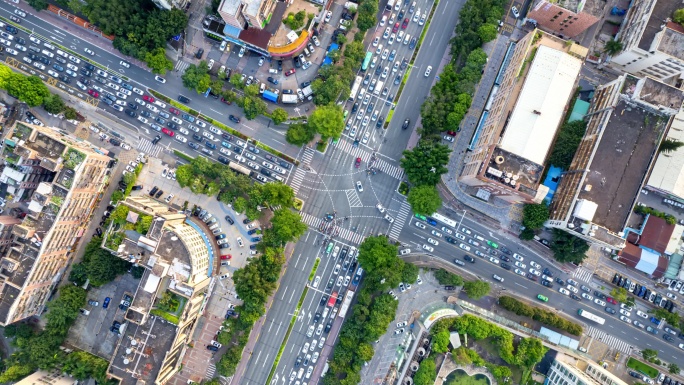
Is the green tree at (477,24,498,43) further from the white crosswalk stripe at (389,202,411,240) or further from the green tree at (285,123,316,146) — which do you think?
the green tree at (285,123,316,146)

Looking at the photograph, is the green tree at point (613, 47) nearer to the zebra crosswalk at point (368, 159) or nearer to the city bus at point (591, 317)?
the zebra crosswalk at point (368, 159)

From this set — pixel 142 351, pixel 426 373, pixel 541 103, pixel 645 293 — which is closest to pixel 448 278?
pixel 426 373

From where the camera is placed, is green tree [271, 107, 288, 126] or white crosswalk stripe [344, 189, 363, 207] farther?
white crosswalk stripe [344, 189, 363, 207]

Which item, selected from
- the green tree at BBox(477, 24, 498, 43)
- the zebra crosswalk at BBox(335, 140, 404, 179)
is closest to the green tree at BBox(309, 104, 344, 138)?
the zebra crosswalk at BBox(335, 140, 404, 179)

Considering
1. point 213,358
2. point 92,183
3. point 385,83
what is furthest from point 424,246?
point 92,183

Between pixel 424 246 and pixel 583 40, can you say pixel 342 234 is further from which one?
pixel 583 40
